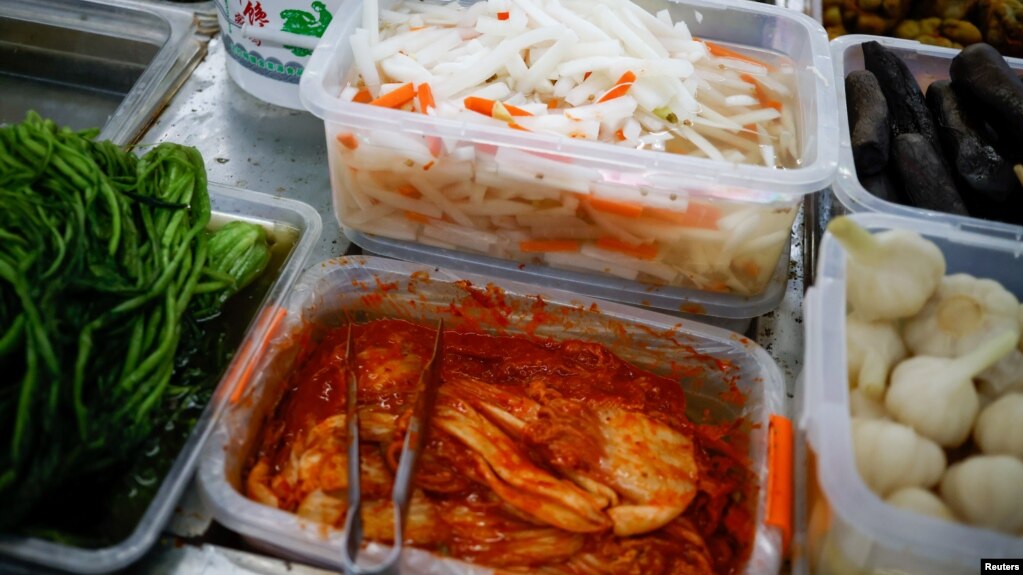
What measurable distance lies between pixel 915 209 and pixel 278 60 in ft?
5.29

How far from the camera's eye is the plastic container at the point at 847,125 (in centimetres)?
150

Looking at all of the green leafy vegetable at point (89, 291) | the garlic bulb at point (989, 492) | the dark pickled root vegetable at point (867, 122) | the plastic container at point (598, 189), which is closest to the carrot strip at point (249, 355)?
the green leafy vegetable at point (89, 291)

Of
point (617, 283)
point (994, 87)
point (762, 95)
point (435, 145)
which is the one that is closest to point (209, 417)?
point (435, 145)

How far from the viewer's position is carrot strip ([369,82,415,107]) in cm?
167

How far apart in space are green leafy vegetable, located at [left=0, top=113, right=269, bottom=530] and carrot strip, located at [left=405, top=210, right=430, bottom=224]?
348 mm

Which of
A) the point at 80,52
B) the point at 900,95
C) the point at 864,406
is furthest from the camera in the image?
the point at 80,52

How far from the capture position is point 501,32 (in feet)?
5.98

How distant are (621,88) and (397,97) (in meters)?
0.50

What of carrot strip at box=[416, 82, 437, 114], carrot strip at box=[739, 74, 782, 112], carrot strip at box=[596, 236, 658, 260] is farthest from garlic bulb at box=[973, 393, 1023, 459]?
carrot strip at box=[416, 82, 437, 114]

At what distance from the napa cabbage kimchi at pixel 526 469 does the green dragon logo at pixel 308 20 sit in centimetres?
90

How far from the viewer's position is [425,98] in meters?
1.68

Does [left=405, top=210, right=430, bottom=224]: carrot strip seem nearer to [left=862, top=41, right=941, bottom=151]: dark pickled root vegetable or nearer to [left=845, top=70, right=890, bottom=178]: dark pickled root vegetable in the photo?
[left=845, top=70, right=890, bottom=178]: dark pickled root vegetable

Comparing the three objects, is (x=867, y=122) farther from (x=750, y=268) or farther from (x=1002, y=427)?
(x=1002, y=427)

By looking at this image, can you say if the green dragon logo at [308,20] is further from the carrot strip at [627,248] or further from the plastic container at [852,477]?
the plastic container at [852,477]
